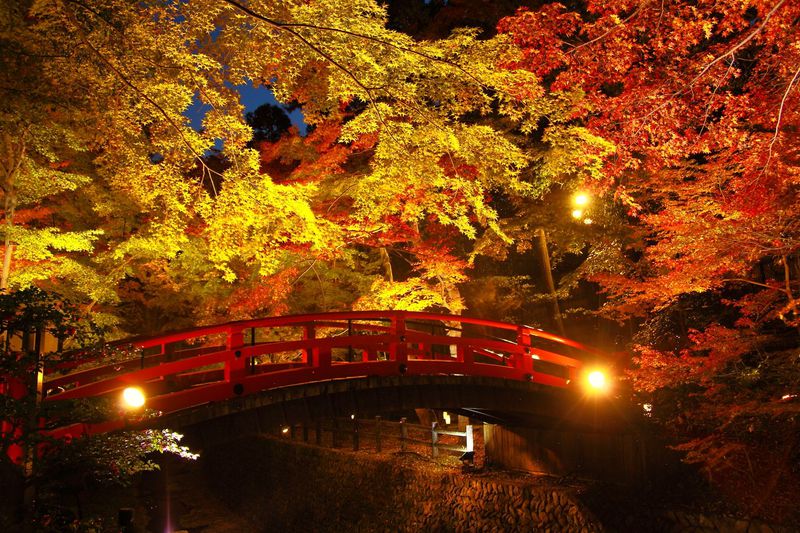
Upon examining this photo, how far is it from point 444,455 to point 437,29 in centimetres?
1228

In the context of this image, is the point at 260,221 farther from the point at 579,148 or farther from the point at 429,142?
the point at 579,148

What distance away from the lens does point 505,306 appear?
18016 mm

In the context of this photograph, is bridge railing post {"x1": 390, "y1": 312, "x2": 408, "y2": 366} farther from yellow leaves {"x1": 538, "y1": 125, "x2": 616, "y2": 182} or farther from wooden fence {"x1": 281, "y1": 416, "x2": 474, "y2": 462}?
yellow leaves {"x1": 538, "y1": 125, "x2": 616, "y2": 182}

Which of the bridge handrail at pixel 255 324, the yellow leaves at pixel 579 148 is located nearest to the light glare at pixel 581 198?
the yellow leaves at pixel 579 148

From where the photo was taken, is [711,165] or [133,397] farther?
[711,165]

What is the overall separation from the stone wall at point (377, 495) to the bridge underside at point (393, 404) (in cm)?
131

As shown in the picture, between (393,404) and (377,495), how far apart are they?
5.16 metres

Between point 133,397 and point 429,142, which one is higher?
point 429,142

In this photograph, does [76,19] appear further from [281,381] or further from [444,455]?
[444,455]

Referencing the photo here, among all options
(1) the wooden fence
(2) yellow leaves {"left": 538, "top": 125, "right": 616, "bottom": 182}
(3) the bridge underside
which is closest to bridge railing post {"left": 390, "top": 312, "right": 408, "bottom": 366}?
(3) the bridge underside

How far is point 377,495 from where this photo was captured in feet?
42.5

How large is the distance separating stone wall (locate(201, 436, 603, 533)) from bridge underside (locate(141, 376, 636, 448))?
131 centimetres

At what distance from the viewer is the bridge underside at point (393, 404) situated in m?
7.23

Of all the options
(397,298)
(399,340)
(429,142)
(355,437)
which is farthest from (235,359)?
(355,437)
